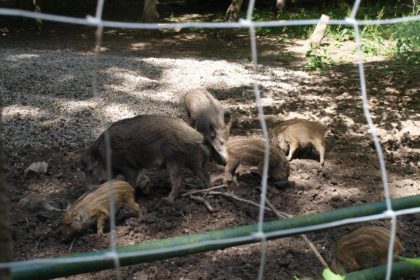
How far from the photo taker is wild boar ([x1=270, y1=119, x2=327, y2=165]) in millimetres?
4797

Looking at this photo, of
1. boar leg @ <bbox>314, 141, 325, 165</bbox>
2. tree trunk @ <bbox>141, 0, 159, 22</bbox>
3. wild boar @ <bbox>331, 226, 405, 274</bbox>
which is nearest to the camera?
wild boar @ <bbox>331, 226, 405, 274</bbox>

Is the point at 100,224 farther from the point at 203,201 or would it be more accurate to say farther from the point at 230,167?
the point at 230,167

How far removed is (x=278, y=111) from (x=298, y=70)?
6.95 ft

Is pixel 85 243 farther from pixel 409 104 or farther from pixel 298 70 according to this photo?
pixel 298 70

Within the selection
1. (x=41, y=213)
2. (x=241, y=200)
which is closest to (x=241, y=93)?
(x=241, y=200)

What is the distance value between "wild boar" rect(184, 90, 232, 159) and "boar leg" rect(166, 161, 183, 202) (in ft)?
2.18

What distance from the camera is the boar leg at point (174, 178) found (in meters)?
4.06

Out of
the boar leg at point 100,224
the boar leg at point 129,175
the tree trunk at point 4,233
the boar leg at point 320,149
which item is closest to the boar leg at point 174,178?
the boar leg at point 129,175

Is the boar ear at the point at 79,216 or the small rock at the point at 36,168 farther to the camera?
the small rock at the point at 36,168

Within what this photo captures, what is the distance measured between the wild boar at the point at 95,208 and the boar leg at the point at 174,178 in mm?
344

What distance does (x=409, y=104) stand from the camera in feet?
20.5

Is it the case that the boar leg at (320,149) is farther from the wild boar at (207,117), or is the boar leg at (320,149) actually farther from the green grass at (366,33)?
the green grass at (366,33)

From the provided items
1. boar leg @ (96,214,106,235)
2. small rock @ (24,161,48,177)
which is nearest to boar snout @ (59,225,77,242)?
boar leg @ (96,214,106,235)

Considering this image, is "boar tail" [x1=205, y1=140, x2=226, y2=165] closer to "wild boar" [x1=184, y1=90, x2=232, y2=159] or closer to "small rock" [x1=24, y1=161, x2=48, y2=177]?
"wild boar" [x1=184, y1=90, x2=232, y2=159]
